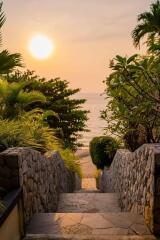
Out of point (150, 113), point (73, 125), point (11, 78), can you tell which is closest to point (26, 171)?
point (150, 113)

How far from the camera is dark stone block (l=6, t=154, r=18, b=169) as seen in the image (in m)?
4.02

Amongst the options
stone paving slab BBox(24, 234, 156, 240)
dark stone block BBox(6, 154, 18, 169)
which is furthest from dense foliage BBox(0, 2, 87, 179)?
stone paving slab BBox(24, 234, 156, 240)

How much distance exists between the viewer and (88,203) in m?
6.91

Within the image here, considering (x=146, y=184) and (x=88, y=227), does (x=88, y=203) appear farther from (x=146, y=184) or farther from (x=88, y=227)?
(x=146, y=184)

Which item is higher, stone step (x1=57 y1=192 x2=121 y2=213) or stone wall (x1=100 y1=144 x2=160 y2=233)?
stone wall (x1=100 y1=144 x2=160 y2=233)

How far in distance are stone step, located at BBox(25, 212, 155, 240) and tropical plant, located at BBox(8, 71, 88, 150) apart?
10.5 metres

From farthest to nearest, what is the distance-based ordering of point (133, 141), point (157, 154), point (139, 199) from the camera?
point (133, 141) < point (139, 199) < point (157, 154)

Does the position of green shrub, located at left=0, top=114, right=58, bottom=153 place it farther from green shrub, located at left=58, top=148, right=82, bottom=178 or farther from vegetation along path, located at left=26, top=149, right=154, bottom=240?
green shrub, located at left=58, top=148, right=82, bottom=178

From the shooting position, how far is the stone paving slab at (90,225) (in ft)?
13.4

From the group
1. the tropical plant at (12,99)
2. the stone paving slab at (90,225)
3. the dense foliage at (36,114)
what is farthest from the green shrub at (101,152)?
the stone paving slab at (90,225)

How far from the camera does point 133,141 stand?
350 inches

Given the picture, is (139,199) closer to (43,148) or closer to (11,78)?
(43,148)

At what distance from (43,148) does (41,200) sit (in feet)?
6.01

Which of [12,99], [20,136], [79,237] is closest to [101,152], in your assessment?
[12,99]
